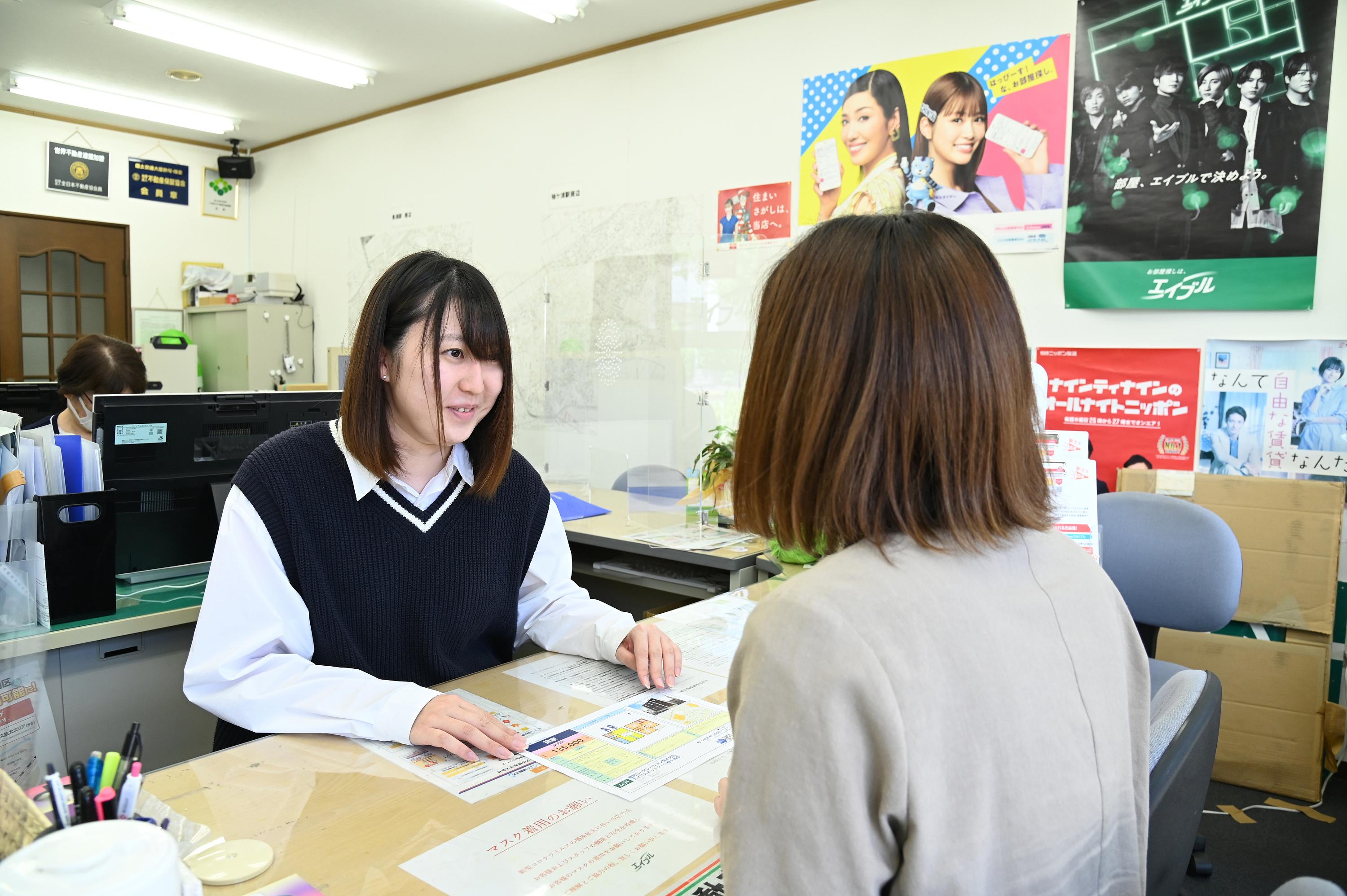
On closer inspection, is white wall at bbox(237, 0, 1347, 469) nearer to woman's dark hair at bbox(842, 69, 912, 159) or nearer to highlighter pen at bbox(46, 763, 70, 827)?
woman's dark hair at bbox(842, 69, 912, 159)

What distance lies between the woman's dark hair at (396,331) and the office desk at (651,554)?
45.5 inches

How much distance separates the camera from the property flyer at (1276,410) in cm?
293

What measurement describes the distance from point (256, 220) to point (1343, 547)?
7404mm

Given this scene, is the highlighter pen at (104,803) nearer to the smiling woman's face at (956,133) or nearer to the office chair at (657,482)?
the office chair at (657,482)

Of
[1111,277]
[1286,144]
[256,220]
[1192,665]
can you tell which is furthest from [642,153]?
[256,220]

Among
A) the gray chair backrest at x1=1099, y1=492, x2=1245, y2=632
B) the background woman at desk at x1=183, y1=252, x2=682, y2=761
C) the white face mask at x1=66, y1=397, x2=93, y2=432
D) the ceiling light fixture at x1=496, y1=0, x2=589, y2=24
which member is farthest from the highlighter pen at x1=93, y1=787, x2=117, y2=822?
the ceiling light fixture at x1=496, y1=0, x2=589, y2=24

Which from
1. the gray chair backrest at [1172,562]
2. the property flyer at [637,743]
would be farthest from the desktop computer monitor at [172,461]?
the gray chair backrest at [1172,562]

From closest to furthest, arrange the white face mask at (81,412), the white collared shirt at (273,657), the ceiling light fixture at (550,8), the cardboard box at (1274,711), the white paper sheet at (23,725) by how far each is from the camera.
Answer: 1. the white paper sheet at (23,725)
2. the white collared shirt at (273,657)
3. the cardboard box at (1274,711)
4. the white face mask at (81,412)
5. the ceiling light fixture at (550,8)

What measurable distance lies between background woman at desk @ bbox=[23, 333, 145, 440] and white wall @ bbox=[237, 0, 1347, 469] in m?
2.42

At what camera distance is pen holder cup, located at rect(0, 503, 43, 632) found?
1.50 meters

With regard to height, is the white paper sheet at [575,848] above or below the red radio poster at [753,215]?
below

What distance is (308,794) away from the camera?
1.07 m

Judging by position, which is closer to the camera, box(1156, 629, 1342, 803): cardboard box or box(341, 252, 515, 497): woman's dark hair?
box(341, 252, 515, 497): woman's dark hair

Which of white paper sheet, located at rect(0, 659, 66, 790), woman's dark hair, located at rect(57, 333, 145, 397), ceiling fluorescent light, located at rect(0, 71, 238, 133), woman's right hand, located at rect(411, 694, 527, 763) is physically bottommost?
woman's right hand, located at rect(411, 694, 527, 763)
